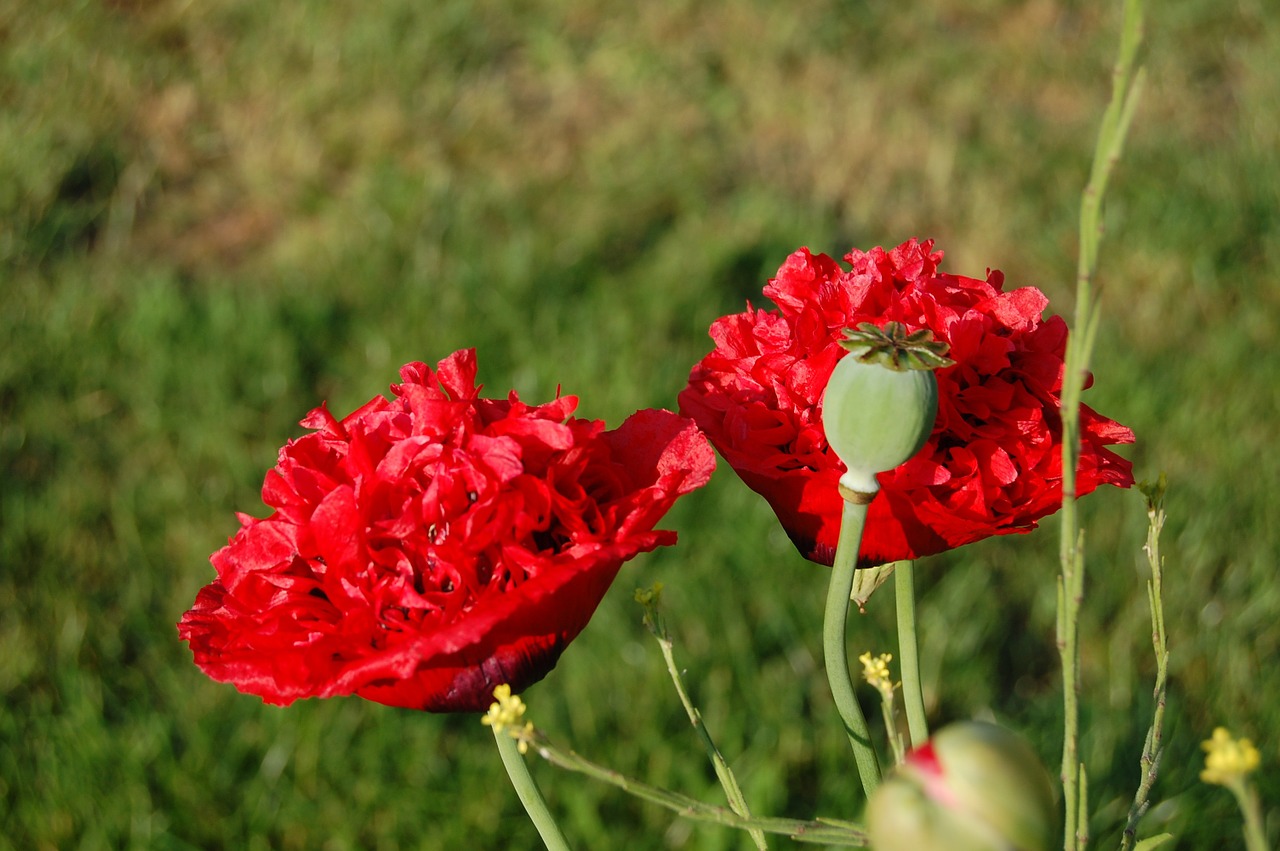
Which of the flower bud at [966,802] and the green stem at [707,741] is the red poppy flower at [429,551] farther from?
the flower bud at [966,802]

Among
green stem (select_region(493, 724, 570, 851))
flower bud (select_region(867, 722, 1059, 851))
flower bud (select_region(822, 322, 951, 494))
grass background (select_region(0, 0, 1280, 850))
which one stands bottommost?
grass background (select_region(0, 0, 1280, 850))

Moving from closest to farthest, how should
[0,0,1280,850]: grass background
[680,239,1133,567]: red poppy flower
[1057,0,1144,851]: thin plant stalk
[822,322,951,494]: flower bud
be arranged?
[1057,0,1144,851]: thin plant stalk → [822,322,951,494]: flower bud → [680,239,1133,567]: red poppy flower → [0,0,1280,850]: grass background

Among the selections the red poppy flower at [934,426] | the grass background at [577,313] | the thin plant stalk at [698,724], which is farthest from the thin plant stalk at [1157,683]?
the grass background at [577,313]

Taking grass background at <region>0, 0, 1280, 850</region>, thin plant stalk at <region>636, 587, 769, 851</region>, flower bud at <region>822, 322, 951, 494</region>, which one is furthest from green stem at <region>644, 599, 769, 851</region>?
grass background at <region>0, 0, 1280, 850</region>

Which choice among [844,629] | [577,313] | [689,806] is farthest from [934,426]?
[577,313]

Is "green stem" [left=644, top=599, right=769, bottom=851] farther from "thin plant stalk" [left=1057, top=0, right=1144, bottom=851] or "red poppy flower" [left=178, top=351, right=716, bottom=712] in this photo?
"thin plant stalk" [left=1057, top=0, right=1144, bottom=851]

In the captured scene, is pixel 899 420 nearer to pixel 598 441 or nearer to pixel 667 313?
pixel 598 441

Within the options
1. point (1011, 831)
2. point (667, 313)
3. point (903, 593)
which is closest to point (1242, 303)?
point (667, 313)
